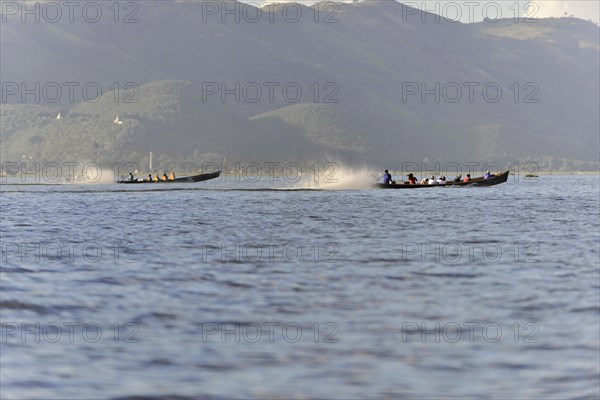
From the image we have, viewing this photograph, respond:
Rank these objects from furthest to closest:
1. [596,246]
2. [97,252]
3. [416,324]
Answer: [596,246] → [97,252] → [416,324]

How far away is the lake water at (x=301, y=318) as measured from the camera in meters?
12.6

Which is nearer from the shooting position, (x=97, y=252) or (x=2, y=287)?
(x=2, y=287)

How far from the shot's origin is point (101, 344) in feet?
49.5

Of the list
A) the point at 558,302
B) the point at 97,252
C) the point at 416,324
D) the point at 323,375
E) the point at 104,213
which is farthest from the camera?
the point at 104,213

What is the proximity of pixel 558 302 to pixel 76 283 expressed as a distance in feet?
36.8

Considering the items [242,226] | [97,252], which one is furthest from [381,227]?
[97,252]

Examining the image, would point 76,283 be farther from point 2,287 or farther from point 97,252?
point 97,252

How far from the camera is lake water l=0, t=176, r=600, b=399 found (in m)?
12.6

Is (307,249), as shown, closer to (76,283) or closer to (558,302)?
(76,283)

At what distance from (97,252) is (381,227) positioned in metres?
17.1

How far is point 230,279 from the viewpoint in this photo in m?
23.8

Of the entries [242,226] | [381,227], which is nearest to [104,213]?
[242,226]

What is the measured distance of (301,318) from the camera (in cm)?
1756

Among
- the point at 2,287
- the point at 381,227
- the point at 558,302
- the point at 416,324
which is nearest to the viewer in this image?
the point at 416,324
